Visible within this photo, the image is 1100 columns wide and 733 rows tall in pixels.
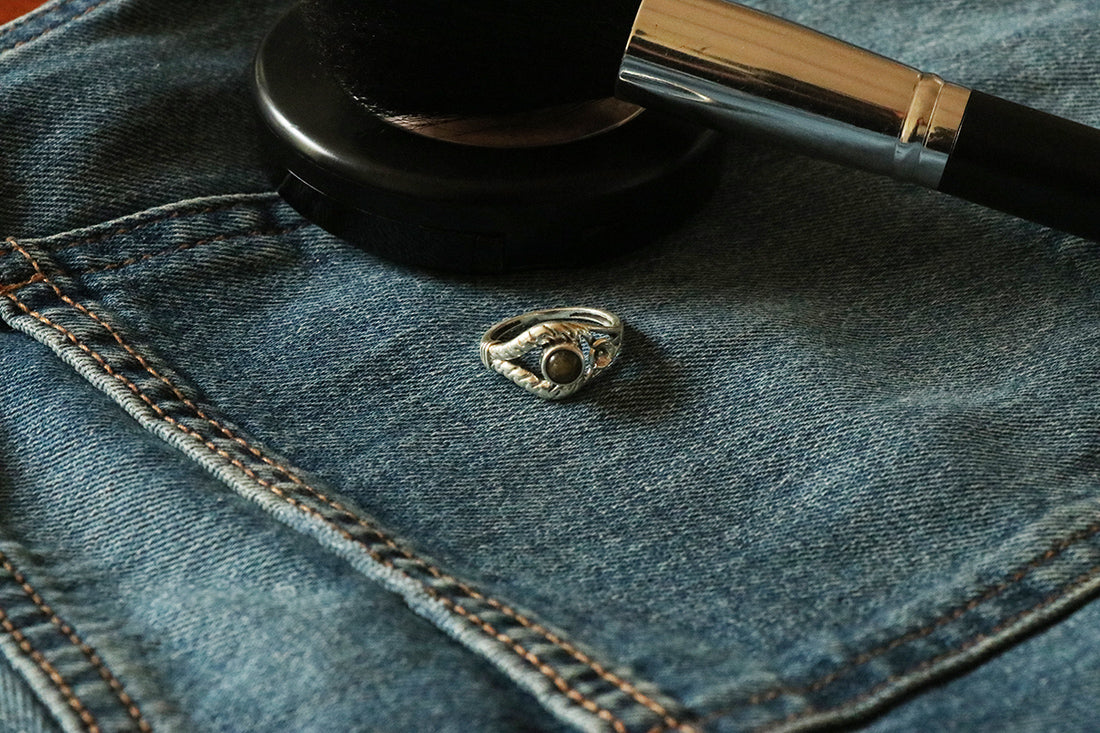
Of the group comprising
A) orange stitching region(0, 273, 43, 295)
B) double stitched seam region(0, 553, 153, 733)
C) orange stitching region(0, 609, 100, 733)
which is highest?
orange stitching region(0, 273, 43, 295)

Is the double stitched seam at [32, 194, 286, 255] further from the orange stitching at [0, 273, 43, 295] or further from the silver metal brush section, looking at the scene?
the silver metal brush section

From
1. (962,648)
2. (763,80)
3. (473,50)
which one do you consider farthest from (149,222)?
(962,648)

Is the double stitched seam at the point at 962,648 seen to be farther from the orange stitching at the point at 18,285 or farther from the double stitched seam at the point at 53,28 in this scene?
the double stitched seam at the point at 53,28

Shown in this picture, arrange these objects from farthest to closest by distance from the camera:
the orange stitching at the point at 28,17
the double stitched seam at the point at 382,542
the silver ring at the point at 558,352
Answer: the orange stitching at the point at 28,17, the silver ring at the point at 558,352, the double stitched seam at the point at 382,542


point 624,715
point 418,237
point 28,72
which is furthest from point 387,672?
point 28,72

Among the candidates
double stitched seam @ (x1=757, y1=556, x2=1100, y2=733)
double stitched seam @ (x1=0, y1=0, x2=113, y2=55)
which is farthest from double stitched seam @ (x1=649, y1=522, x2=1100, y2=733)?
double stitched seam @ (x1=0, y1=0, x2=113, y2=55)

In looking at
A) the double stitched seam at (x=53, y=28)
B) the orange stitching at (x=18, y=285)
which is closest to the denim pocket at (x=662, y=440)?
the orange stitching at (x=18, y=285)

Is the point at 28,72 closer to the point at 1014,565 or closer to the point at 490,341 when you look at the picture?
the point at 490,341
